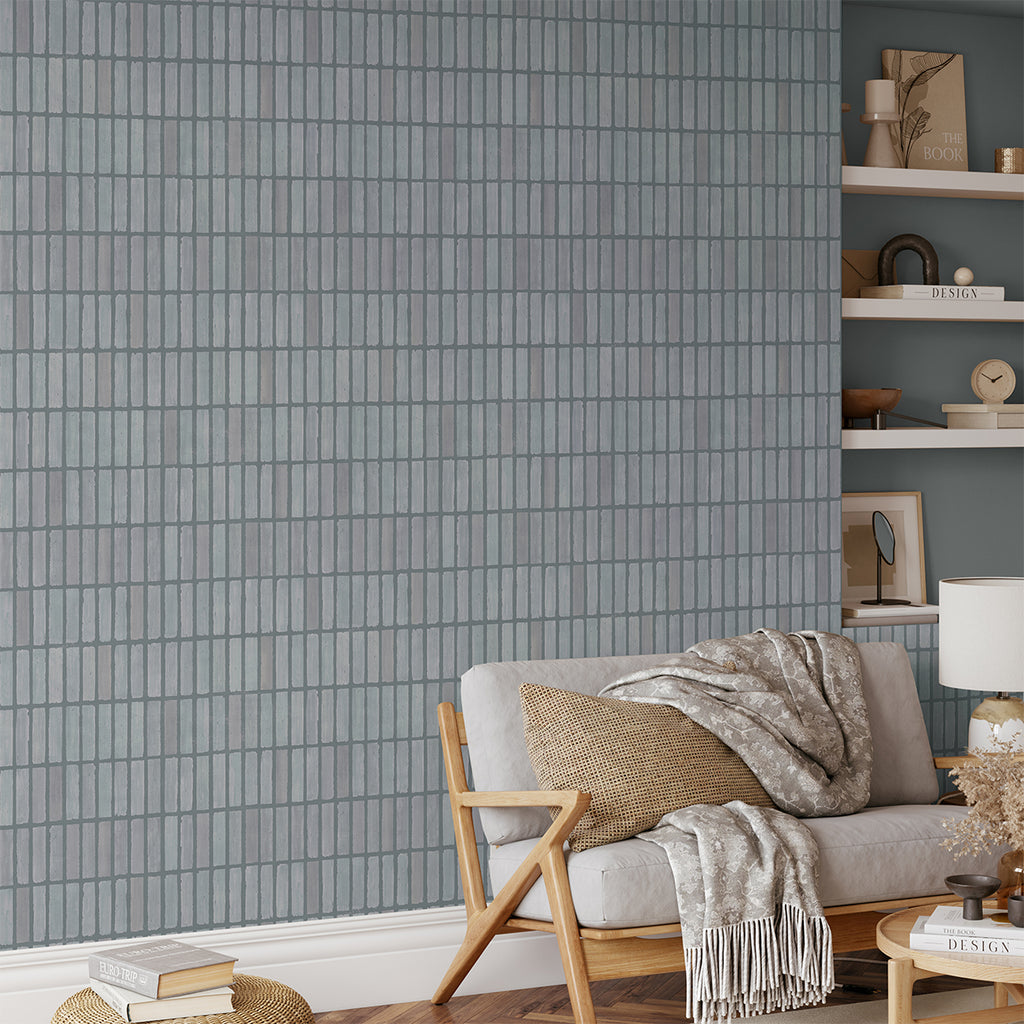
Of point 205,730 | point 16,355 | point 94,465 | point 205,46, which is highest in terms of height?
point 205,46

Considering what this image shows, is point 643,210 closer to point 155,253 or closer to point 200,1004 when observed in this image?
point 155,253

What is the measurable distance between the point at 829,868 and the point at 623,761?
51 cm

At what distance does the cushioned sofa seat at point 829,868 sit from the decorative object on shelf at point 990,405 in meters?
1.32

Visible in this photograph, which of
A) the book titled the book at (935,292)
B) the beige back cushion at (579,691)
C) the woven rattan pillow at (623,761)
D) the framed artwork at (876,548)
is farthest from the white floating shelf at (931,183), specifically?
the woven rattan pillow at (623,761)

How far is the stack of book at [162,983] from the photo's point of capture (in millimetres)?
2539

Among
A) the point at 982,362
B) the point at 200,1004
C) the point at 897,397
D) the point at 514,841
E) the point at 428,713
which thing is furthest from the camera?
the point at 982,362

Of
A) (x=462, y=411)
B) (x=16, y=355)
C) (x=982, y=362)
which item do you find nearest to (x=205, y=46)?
(x=16, y=355)

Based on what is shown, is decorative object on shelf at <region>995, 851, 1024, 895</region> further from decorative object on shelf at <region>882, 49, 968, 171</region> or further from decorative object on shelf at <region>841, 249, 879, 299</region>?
decorative object on shelf at <region>882, 49, 968, 171</region>

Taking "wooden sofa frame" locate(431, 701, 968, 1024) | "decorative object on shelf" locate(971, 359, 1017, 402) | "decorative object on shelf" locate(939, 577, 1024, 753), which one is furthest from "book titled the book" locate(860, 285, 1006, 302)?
"wooden sofa frame" locate(431, 701, 968, 1024)

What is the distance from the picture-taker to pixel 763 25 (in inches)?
144

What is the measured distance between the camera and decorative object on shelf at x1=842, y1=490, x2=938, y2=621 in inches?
156

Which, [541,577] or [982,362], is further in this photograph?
[982,362]

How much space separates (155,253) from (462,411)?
86cm

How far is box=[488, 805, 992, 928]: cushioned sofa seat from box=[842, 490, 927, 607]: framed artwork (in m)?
0.91
